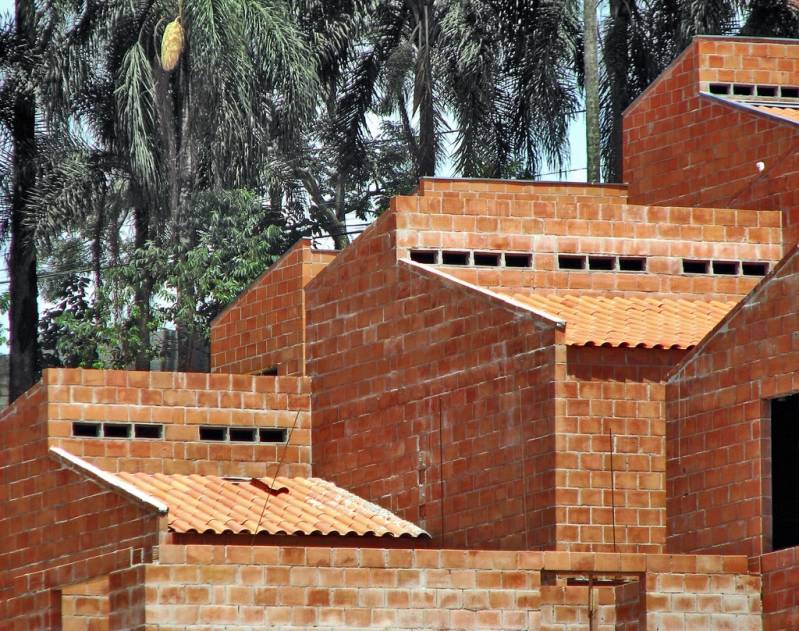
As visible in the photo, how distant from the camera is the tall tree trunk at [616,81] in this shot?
141ft

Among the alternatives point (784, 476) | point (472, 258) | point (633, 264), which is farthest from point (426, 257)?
point (784, 476)

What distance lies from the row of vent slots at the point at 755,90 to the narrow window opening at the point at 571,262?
4.11m

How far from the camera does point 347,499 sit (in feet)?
95.5

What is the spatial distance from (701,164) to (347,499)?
7614 mm

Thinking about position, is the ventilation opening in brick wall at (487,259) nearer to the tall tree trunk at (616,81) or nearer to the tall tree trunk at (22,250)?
the tall tree trunk at (616,81)

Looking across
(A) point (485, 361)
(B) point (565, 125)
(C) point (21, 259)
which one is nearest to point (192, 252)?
(C) point (21, 259)

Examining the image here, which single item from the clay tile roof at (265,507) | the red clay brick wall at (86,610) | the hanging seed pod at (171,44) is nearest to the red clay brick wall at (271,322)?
the clay tile roof at (265,507)

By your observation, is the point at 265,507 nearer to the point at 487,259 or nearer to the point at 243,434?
the point at 243,434

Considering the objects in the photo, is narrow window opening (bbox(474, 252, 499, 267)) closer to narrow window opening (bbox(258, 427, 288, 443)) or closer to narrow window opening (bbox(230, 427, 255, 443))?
narrow window opening (bbox(258, 427, 288, 443))

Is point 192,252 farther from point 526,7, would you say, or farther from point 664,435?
point 664,435

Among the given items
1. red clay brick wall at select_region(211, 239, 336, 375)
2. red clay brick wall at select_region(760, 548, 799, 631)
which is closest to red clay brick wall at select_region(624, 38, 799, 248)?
red clay brick wall at select_region(211, 239, 336, 375)

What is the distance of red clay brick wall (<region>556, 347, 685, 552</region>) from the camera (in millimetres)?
25375

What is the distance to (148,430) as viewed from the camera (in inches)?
1172

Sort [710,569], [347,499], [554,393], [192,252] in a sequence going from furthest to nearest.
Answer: [192,252] < [347,499] < [554,393] < [710,569]
